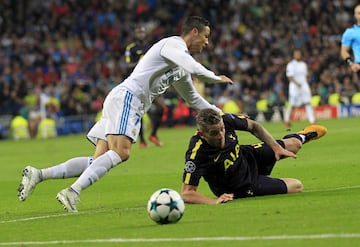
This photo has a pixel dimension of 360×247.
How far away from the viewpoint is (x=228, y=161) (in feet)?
35.2

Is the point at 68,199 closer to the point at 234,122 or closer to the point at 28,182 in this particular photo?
the point at 28,182

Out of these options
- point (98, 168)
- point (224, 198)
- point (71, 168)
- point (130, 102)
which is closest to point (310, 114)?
point (71, 168)

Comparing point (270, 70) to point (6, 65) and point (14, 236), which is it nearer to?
point (6, 65)

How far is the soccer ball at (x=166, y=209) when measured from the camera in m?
8.99

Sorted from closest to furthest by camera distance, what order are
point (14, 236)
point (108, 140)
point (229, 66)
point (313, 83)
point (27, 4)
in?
point (14, 236), point (108, 140), point (313, 83), point (229, 66), point (27, 4)

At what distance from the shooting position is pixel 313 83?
3556 cm

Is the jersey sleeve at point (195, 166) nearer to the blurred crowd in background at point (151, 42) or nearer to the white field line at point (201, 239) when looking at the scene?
the white field line at point (201, 239)

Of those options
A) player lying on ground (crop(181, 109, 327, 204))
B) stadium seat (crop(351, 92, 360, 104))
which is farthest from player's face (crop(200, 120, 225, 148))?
stadium seat (crop(351, 92, 360, 104))

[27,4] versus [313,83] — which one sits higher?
[27,4]

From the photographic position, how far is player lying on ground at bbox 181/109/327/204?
413 inches

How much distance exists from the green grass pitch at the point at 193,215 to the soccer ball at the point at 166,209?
0.10 m

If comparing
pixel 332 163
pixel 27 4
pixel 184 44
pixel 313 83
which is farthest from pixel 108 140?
pixel 27 4

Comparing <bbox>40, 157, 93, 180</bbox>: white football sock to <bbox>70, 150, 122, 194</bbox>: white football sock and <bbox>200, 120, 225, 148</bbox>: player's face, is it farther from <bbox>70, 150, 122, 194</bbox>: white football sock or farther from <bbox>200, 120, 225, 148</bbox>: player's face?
<bbox>200, 120, 225, 148</bbox>: player's face

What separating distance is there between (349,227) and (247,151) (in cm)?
336
